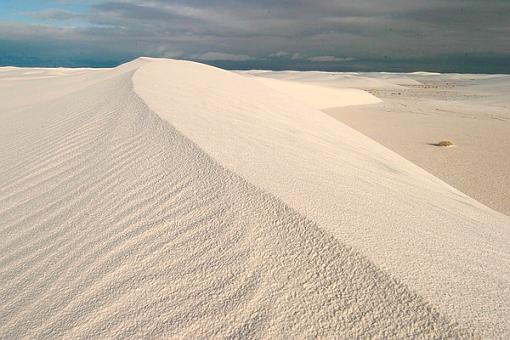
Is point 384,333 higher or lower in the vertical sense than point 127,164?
lower

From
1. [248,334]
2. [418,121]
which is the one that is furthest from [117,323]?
[418,121]

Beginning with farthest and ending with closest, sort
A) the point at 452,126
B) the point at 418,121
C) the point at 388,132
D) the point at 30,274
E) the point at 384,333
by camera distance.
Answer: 1. the point at 418,121
2. the point at 452,126
3. the point at 388,132
4. the point at 30,274
5. the point at 384,333

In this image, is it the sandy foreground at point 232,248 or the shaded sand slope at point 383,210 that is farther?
the shaded sand slope at point 383,210

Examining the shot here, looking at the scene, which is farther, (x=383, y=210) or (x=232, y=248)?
(x=383, y=210)

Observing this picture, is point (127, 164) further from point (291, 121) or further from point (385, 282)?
point (291, 121)
